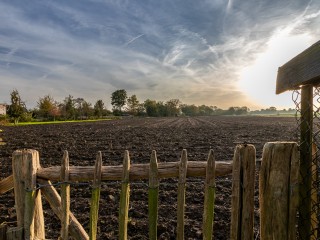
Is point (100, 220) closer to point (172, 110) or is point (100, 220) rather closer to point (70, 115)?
point (70, 115)

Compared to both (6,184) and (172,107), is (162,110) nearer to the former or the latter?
(172,107)

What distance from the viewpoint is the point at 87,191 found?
288 inches

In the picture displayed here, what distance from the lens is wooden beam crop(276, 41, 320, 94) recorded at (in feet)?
6.12

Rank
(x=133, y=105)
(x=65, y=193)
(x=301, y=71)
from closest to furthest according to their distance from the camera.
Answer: (x=301, y=71), (x=65, y=193), (x=133, y=105)

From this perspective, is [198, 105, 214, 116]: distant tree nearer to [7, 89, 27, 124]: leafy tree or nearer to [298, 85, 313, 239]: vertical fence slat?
[7, 89, 27, 124]: leafy tree

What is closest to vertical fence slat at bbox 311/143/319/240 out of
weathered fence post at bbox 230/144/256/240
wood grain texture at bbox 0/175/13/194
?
weathered fence post at bbox 230/144/256/240

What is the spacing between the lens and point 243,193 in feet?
8.08

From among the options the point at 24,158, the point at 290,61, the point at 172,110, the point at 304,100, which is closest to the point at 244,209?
the point at 304,100

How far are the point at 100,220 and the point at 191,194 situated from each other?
2469mm

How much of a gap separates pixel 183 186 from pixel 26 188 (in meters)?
1.56

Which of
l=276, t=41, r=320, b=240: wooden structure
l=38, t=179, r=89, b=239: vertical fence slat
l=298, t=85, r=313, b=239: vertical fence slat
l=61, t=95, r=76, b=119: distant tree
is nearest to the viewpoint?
l=276, t=41, r=320, b=240: wooden structure

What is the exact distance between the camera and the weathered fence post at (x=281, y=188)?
2.28 metres

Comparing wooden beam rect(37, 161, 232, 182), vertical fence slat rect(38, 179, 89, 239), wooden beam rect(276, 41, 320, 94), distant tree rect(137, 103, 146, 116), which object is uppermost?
→ distant tree rect(137, 103, 146, 116)

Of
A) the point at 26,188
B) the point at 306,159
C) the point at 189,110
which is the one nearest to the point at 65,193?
the point at 26,188
